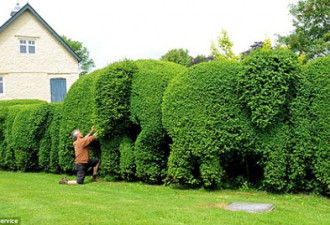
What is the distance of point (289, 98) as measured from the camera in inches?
337

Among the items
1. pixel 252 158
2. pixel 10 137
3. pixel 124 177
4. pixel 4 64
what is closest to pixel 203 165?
pixel 252 158

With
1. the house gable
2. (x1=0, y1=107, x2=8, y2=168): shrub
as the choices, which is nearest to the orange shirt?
(x1=0, y1=107, x2=8, y2=168): shrub

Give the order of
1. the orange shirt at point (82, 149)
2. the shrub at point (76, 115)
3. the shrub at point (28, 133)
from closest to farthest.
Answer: the orange shirt at point (82, 149) → the shrub at point (76, 115) → the shrub at point (28, 133)

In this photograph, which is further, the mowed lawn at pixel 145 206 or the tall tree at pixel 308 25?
the tall tree at pixel 308 25

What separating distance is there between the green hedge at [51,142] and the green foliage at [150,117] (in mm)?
4192

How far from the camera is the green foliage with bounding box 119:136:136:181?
35.2 feet

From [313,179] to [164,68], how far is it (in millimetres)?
→ 4913

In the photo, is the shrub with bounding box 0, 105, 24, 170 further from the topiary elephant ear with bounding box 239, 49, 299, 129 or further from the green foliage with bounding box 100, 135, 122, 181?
the topiary elephant ear with bounding box 239, 49, 299, 129

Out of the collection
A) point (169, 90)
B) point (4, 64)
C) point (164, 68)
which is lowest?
point (169, 90)

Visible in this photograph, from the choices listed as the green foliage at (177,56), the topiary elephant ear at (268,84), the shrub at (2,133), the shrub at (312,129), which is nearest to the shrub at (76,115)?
the shrub at (2,133)

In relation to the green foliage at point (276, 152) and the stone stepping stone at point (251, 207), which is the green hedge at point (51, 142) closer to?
the green foliage at point (276, 152)

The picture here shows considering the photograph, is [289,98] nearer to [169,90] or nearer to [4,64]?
[169,90]

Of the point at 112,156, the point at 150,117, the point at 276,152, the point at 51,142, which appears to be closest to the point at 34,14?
the point at 51,142

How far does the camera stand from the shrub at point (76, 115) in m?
11.9
